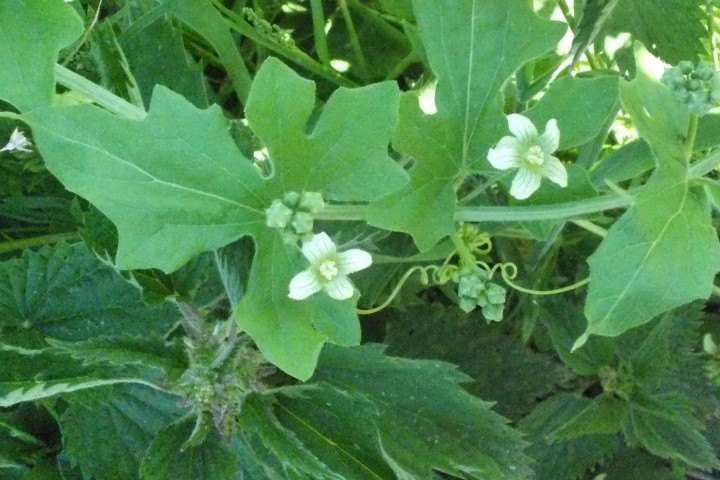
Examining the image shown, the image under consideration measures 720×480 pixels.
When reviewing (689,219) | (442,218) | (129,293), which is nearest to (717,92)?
(689,219)

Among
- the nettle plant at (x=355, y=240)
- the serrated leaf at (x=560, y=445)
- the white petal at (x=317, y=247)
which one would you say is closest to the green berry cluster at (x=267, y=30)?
the nettle plant at (x=355, y=240)

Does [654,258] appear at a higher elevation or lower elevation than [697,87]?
lower

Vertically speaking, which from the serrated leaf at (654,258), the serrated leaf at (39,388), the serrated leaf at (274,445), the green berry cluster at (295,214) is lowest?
the serrated leaf at (274,445)

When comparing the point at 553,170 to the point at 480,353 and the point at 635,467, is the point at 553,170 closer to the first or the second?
the point at 480,353

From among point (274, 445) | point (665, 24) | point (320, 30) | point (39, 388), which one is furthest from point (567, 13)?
point (39, 388)

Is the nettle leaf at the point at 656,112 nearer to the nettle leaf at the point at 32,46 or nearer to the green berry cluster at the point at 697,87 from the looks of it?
the green berry cluster at the point at 697,87

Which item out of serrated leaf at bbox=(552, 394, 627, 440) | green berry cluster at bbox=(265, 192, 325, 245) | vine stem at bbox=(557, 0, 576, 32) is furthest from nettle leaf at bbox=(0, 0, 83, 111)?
serrated leaf at bbox=(552, 394, 627, 440)
